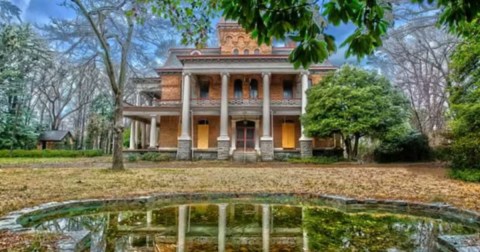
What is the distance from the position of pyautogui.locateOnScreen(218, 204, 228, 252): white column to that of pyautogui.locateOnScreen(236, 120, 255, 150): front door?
20151mm

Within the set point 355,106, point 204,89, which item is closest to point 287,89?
point 204,89

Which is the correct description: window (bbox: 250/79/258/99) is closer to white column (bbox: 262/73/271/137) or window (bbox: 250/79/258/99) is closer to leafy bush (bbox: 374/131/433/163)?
white column (bbox: 262/73/271/137)

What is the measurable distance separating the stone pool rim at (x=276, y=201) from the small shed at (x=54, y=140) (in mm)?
33762

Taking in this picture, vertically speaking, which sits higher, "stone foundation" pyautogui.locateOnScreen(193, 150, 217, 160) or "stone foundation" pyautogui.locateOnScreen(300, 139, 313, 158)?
"stone foundation" pyautogui.locateOnScreen(300, 139, 313, 158)

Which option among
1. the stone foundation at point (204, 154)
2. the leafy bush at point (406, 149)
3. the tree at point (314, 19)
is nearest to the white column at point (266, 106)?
the stone foundation at point (204, 154)

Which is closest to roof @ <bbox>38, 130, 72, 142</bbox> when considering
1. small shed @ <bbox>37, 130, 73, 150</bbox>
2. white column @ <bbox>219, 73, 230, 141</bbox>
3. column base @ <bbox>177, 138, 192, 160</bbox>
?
small shed @ <bbox>37, 130, 73, 150</bbox>

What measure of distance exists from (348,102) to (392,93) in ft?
10.4

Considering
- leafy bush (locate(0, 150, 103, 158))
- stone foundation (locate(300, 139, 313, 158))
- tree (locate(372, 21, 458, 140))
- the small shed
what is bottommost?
leafy bush (locate(0, 150, 103, 158))

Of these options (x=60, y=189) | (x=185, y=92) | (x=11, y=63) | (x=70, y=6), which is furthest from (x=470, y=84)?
(x=11, y=63)

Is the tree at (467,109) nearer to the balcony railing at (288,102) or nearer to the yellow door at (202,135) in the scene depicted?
the balcony railing at (288,102)

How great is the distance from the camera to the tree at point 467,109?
11.7 meters

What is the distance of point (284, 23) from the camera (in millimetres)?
2256

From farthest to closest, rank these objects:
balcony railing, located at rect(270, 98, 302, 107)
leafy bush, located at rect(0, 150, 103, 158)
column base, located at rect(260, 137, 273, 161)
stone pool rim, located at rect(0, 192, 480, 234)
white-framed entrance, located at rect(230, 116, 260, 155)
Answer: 1. leafy bush, located at rect(0, 150, 103, 158)
2. white-framed entrance, located at rect(230, 116, 260, 155)
3. balcony railing, located at rect(270, 98, 302, 107)
4. column base, located at rect(260, 137, 273, 161)
5. stone pool rim, located at rect(0, 192, 480, 234)

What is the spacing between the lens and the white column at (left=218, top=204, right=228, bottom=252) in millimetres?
4145
